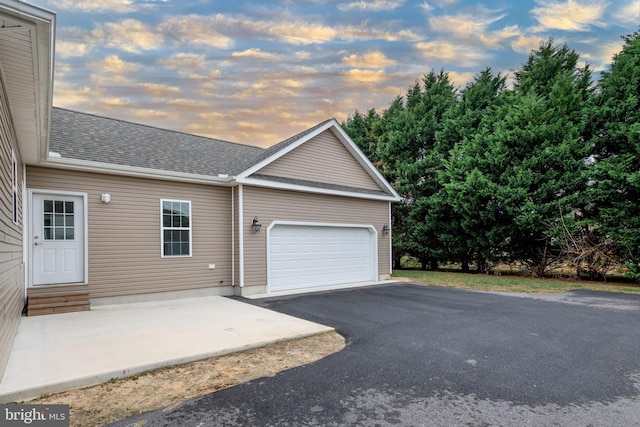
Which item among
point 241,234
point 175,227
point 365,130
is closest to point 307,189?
point 241,234

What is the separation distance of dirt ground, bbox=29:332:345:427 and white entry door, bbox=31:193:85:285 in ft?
15.2

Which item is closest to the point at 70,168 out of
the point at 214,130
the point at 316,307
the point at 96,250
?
the point at 96,250

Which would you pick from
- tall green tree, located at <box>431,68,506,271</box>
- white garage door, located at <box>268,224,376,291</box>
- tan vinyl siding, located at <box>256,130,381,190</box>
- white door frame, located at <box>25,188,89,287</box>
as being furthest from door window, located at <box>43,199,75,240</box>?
tall green tree, located at <box>431,68,506,271</box>

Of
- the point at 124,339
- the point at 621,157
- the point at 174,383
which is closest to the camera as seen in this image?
the point at 174,383

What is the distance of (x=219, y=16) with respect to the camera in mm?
9406

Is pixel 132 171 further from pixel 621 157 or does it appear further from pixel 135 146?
pixel 621 157

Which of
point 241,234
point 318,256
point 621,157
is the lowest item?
point 318,256

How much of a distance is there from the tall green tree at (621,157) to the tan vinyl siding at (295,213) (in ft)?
24.7

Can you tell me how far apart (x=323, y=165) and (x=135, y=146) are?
5.35m

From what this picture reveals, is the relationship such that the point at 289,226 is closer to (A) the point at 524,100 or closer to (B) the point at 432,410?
(B) the point at 432,410

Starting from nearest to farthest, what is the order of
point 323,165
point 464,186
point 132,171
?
point 132,171, point 323,165, point 464,186

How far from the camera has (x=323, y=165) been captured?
10.7 meters

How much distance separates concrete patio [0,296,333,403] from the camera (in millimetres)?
3375

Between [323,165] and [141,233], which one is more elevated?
[323,165]
